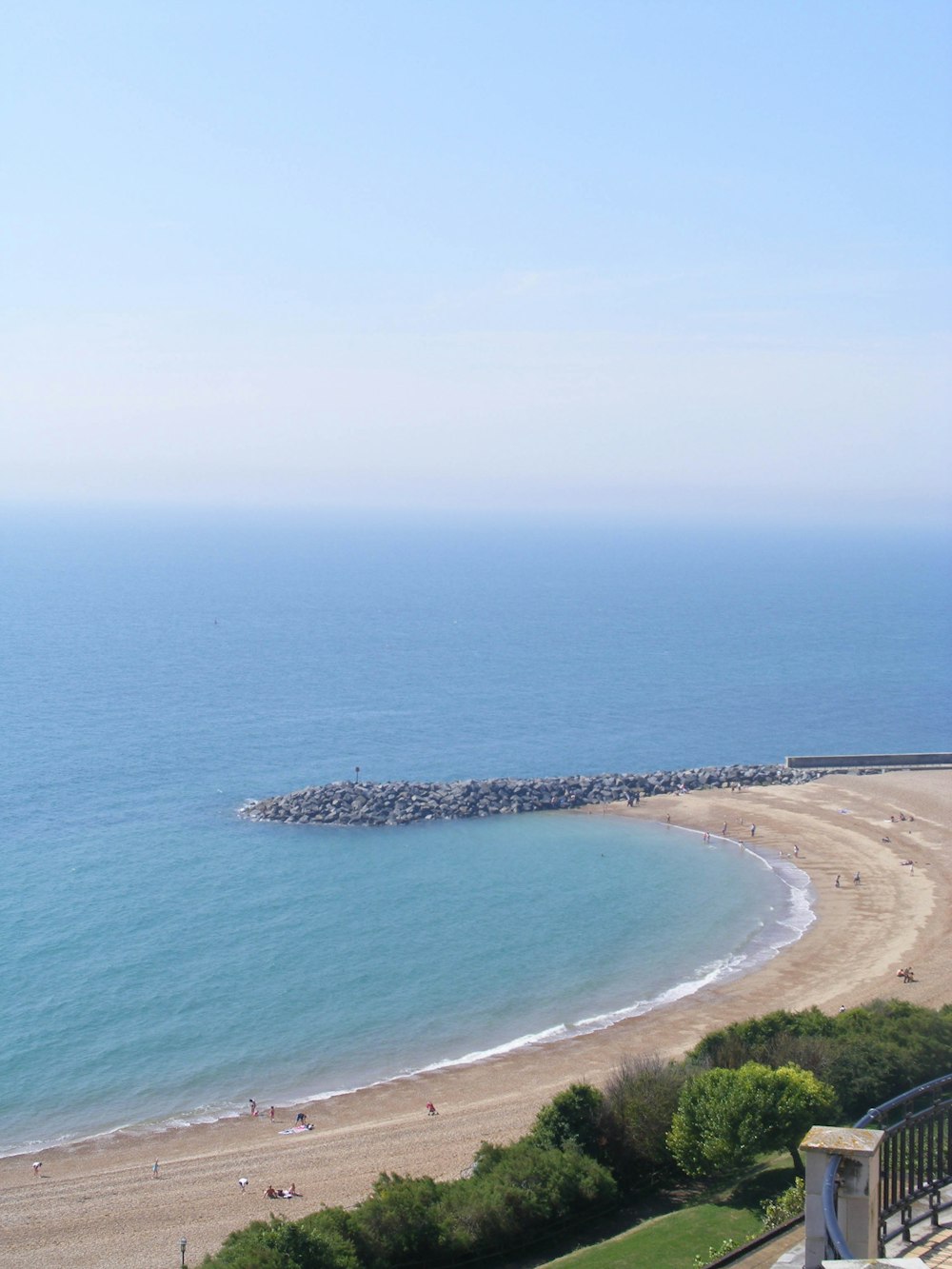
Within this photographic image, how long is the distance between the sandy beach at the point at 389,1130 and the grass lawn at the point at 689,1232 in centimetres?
689

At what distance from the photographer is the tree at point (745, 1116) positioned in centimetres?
2061

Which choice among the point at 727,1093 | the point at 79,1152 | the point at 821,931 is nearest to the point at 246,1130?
the point at 79,1152

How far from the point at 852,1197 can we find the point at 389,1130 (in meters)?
22.4

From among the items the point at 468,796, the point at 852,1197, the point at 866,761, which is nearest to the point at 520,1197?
the point at 852,1197

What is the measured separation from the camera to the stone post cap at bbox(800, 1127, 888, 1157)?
858 cm

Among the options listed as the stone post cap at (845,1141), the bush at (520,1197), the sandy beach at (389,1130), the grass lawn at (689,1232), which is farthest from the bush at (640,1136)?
the stone post cap at (845,1141)

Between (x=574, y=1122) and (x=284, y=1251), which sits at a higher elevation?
(x=284, y=1251)

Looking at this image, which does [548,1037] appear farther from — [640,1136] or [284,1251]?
[284,1251]

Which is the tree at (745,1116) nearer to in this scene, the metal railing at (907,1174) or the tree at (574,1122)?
the tree at (574,1122)

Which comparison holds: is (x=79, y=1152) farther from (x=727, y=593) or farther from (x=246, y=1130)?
(x=727, y=593)

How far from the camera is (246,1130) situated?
96.9 ft

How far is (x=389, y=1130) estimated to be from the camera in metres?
29.0

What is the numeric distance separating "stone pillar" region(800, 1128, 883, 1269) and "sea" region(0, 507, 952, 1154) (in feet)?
81.9

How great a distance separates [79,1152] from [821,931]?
25639 millimetres
